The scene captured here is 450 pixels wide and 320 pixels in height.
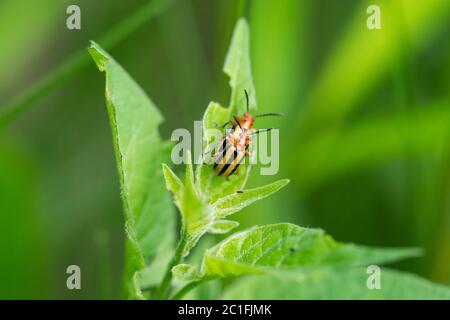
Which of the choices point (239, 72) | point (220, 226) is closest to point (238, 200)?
point (220, 226)

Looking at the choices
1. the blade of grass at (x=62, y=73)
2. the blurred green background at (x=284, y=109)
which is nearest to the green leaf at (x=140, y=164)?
the blade of grass at (x=62, y=73)

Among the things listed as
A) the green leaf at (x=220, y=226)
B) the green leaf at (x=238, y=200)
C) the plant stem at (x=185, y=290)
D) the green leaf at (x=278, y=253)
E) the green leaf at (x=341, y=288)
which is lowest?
the green leaf at (x=341, y=288)

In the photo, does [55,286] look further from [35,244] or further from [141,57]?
[141,57]

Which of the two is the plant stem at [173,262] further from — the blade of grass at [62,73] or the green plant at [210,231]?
the blade of grass at [62,73]

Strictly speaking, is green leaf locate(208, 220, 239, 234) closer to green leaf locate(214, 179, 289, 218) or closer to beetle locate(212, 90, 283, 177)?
green leaf locate(214, 179, 289, 218)

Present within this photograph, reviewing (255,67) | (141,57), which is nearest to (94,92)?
(141,57)
